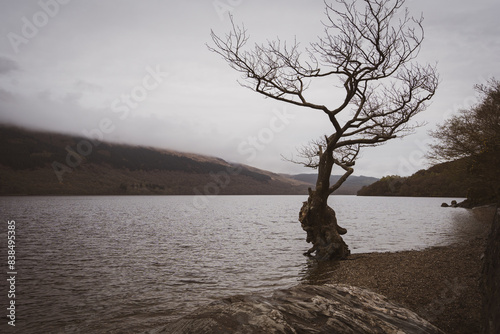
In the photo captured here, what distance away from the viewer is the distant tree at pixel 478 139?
85.1 ft

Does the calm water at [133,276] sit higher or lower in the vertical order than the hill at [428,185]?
lower

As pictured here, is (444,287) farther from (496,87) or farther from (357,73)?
(496,87)

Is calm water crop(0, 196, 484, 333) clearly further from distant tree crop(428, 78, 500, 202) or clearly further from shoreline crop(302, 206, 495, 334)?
distant tree crop(428, 78, 500, 202)

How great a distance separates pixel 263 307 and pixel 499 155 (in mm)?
29542

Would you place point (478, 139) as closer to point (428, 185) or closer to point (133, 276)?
point (133, 276)

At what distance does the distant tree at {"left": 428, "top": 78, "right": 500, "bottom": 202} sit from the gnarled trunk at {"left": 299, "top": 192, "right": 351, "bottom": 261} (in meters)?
18.1

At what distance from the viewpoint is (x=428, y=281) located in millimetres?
9828

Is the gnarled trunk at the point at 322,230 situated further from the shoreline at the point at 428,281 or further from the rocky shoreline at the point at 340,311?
the rocky shoreline at the point at 340,311

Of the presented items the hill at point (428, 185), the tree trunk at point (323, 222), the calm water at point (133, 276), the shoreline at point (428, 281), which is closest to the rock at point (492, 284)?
the shoreline at point (428, 281)

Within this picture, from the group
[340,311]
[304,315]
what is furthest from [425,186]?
[304,315]

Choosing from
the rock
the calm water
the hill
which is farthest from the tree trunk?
the hill

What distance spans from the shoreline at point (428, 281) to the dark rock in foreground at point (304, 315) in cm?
239

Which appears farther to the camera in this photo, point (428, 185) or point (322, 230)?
point (428, 185)

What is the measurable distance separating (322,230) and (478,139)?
1972 cm
